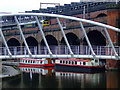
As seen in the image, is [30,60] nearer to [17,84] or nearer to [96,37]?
[96,37]

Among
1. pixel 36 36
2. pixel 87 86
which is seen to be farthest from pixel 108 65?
pixel 36 36

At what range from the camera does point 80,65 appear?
5234cm

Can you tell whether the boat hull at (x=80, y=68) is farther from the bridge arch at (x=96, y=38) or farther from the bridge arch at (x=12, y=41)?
the bridge arch at (x=12, y=41)

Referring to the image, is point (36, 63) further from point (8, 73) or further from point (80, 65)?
point (8, 73)

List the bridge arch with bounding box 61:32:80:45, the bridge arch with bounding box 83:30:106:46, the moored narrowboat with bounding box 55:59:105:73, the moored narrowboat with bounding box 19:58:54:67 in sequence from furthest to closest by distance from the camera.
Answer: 1. the bridge arch with bounding box 61:32:80:45
2. the moored narrowboat with bounding box 19:58:54:67
3. the bridge arch with bounding box 83:30:106:46
4. the moored narrowboat with bounding box 55:59:105:73

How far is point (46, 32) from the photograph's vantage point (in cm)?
6275

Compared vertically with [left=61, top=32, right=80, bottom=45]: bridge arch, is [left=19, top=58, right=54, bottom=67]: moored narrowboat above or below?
below

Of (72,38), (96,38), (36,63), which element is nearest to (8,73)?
(36,63)

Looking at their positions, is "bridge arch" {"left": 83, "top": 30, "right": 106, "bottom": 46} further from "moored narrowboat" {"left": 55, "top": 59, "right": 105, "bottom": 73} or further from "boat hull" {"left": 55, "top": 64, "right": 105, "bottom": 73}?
"boat hull" {"left": 55, "top": 64, "right": 105, "bottom": 73}

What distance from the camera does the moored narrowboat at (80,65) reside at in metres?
50.8

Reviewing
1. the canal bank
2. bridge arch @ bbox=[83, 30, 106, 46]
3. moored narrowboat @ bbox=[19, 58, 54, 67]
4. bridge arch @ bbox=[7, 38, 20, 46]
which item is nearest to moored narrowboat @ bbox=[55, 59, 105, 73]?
moored narrowboat @ bbox=[19, 58, 54, 67]

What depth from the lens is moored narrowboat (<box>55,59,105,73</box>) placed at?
5081 centimetres

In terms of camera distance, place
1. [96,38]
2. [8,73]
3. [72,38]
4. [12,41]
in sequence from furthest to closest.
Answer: [12,41] → [72,38] → [96,38] → [8,73]

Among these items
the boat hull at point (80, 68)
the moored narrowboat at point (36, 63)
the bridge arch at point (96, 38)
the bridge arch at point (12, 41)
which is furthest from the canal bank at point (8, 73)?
the bridge arch at point (12, 41)
